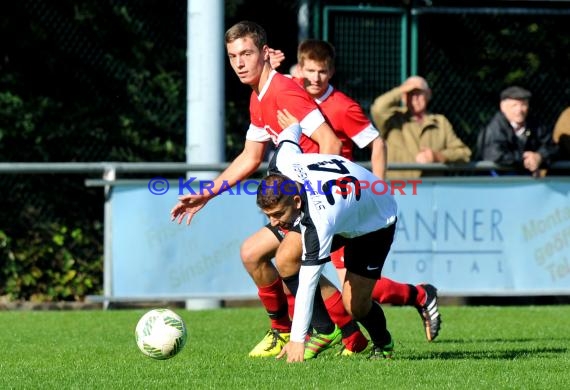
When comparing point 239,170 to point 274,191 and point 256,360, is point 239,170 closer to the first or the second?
point 256,360

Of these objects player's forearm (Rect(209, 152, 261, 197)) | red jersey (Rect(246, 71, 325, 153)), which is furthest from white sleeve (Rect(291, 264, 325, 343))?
player's forearm (Rect(209, 152, 261, 197))

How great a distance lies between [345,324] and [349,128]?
1423 mm

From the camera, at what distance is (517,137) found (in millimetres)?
12500

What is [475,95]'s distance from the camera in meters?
14.8

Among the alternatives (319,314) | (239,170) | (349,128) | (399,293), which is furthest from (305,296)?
(399,293)

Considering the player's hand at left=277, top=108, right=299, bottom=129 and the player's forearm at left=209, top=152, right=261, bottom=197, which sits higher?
the player's hand at left=277, top=108, right=299, bottom=129

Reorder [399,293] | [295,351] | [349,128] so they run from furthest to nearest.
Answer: [399,293], [349,128], [295,351]

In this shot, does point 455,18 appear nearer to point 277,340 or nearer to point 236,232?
point 236,232

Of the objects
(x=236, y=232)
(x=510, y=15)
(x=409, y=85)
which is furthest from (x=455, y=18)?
(x=236, y=232)

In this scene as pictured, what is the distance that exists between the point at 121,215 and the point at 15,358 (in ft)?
13.4

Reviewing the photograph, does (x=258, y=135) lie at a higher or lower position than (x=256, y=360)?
higher

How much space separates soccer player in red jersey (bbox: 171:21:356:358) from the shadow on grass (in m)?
0.61

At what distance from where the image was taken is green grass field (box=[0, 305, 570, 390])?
22.0 ft

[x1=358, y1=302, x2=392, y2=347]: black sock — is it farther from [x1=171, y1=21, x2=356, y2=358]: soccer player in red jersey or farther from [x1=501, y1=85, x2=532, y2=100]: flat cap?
[x1=501, y1=85, x2=532, y2=100]: flat cap
